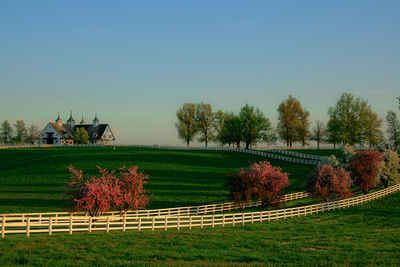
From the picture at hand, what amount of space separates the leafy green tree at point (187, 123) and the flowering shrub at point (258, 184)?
75.3 metres

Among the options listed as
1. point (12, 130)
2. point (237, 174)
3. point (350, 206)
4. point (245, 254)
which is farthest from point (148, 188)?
point (12, 130)

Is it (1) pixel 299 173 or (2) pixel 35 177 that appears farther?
(1) pixel 299 173

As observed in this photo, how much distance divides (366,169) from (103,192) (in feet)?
113

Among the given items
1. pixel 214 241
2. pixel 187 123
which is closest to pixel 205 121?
pixel 187 123

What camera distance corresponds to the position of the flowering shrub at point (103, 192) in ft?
92.9

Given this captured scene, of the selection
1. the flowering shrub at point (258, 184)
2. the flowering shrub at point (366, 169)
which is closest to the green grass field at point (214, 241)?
the flowering shrub at point (258, 184)

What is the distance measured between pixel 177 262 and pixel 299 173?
49.6 metres

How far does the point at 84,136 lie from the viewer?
127m

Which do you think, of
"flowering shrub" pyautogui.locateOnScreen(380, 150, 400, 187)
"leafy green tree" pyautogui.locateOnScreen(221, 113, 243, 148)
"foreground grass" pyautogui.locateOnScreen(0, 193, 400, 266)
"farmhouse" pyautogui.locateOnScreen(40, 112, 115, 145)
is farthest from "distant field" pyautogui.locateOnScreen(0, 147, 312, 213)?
"farmhouse" pyautogui.locateOnScreen(40, 112, 115, 145)

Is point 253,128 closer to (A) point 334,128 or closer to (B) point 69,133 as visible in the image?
(A) point 334,128

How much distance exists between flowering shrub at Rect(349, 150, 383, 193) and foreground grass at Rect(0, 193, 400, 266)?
77.3 feet

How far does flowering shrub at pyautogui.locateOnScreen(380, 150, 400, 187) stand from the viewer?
53406mm

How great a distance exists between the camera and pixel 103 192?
2856 centimetres

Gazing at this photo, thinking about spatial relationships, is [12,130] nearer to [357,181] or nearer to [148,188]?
[148,188]
